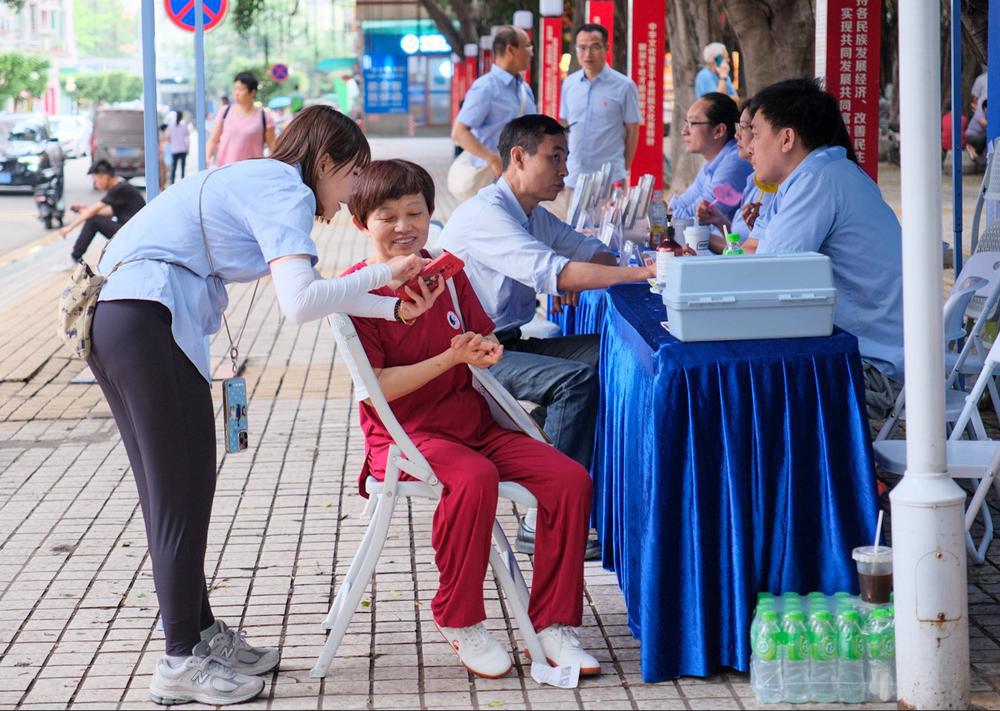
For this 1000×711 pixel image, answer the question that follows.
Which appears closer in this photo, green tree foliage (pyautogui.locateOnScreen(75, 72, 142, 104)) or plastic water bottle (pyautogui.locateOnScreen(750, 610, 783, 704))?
plastic water bottle (pyautogui.locateOnScreen(750, 610, 783, 704))

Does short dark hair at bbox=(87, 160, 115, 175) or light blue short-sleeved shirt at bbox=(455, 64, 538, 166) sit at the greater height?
light blue short-sleeved shirt at bbox=(455, 64, 538, 166)

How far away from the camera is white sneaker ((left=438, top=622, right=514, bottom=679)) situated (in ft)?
12.4

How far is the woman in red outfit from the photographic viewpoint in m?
3.72

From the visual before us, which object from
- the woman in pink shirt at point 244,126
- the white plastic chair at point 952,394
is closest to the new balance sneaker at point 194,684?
the white plastic chair at point 952,394

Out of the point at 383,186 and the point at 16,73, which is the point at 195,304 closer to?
the point at 383,186

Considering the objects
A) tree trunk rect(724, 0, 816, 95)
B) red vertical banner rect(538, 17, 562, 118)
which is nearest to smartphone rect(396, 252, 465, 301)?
tree trunk rect(724, 0, 816, 95)

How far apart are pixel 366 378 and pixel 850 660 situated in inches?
56.6

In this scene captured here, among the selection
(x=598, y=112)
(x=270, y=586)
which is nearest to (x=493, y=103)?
(x=598, y=112)

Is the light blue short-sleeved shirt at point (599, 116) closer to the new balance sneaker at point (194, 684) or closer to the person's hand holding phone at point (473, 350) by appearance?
the person's hand holding phone at point (473, 350)

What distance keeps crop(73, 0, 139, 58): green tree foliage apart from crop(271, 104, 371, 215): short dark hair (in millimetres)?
113551

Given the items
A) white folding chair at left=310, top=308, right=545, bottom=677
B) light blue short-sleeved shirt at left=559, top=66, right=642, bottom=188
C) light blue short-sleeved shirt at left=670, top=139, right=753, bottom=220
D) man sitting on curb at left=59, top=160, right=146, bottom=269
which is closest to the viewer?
white folding chair at left=310, top=308, right=545, bottom=677

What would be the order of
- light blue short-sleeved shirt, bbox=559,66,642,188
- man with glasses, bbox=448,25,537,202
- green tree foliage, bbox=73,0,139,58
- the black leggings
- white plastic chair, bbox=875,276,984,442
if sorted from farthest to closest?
green tree foliage, bbox=73,0,139,58, light blue short-sleeved shirt, bbox=559,66,642,188, man with glasses, bbox=448,25,537,202, white plastic chair, bbox=875,276,984,442, the black leggings

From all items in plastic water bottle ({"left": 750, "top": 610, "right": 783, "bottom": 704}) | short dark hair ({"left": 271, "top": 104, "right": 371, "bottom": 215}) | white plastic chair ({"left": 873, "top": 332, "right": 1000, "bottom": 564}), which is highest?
short dark hair ({"left": 271, "top": 104, "right": 371, "bottom": 215})

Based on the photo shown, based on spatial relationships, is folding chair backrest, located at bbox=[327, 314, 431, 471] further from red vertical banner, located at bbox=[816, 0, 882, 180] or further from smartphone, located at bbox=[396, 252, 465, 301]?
red vertical banner, located at bbox=[816, 0, 882, 180]
